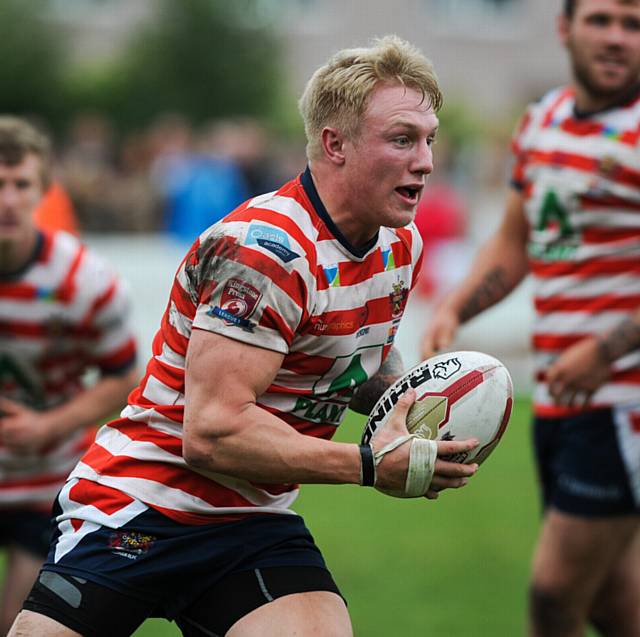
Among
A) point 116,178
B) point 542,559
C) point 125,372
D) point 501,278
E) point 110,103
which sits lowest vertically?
point 110,103

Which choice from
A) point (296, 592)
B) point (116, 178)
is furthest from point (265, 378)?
point (116, 178)

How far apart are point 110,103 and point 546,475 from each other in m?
32.0

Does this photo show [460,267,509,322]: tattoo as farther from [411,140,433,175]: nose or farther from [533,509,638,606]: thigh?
[411,140,433,175]: nose

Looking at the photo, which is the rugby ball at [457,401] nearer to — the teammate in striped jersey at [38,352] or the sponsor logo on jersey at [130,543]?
the sponsor logo on jersey at [130,543]

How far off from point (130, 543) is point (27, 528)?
1.91m

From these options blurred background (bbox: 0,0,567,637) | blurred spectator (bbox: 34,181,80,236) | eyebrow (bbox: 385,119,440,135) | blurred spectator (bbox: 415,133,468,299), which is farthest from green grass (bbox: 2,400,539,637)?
blurred spectator (bbox: 415,133,468,299)

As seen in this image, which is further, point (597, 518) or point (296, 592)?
point (597, 518)

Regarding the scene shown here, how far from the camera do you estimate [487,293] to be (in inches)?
216

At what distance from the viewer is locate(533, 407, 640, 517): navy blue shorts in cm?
509

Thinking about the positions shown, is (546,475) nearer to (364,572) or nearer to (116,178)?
(364,572)

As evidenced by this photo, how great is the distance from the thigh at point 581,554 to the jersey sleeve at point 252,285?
203cm

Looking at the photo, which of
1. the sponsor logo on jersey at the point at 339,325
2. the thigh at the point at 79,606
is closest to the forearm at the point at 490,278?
the sponsor logo on jersey at the point at 339,325

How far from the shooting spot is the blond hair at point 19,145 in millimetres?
5352

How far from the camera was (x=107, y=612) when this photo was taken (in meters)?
3.65
